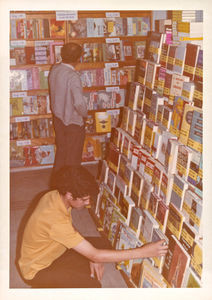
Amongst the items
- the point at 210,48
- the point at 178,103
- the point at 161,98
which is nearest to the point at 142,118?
the point at 161,98

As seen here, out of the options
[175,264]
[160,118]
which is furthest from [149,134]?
[175,264]

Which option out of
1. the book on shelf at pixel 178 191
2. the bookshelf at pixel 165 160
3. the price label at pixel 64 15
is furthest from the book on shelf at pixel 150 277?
the price label at pixel 64 15

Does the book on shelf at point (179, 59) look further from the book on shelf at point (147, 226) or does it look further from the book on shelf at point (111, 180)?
the book on shelf at point (111, 180)

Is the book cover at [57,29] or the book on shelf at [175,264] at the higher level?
the book cover at [57,29]

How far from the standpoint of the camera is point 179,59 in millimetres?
2246

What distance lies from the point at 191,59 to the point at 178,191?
0.79 m

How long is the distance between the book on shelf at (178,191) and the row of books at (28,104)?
8.85 feet

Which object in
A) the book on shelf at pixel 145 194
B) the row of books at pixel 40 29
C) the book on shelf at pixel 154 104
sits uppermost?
the row of books at pixel 40 29

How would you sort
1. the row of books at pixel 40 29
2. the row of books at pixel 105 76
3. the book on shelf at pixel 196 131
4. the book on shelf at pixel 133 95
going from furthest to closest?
the row of books at pixel 105 76 → the row of books at pixel 40 29 → the book on shelf at pixel 133 95 → the book on shelf at pixel 196 131

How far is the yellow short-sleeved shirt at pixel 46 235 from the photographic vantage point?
2127 millimetres

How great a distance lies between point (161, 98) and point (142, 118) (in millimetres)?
251

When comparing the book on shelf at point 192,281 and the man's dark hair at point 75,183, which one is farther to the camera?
the man's dark hair at point 75,183

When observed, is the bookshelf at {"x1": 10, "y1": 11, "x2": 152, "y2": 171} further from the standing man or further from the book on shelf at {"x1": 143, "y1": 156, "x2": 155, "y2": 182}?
the book on shelf at {"x1": 143, "y1": 156, "x2": 155, "y2": 182}
